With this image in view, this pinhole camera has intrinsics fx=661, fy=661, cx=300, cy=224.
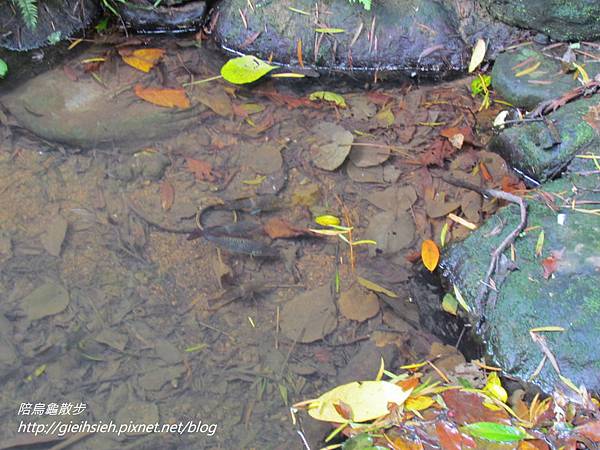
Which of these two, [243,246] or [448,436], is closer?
[448,436]

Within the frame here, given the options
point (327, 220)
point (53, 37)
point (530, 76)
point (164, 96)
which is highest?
point (53, 37)

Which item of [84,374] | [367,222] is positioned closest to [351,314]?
[367,222]

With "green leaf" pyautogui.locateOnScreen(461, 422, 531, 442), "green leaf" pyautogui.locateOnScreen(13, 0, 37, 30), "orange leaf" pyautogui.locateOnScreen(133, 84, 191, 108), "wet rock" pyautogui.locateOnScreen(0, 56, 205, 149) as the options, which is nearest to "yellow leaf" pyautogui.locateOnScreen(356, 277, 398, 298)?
"green leaf" pyautogui.locateOnScreen(461, 422, 531, 442)

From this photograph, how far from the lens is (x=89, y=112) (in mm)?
4156

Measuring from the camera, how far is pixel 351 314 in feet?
10.7

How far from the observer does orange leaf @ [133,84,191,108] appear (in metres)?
4.24

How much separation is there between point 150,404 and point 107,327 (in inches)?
18.2

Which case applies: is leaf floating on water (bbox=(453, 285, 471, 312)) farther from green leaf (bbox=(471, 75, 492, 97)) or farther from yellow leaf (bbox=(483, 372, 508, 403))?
green leaf (bbox=(471, 75, 492, 97))

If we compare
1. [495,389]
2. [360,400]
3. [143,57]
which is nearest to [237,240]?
[360,400]

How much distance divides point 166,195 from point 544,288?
2049 mm

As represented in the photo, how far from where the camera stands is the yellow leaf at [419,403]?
2812mm

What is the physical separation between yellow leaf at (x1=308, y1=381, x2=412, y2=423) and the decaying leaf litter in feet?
0.44

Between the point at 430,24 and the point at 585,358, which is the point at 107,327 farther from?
the point at 430,24

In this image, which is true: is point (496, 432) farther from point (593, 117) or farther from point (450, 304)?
point (593, 117)
